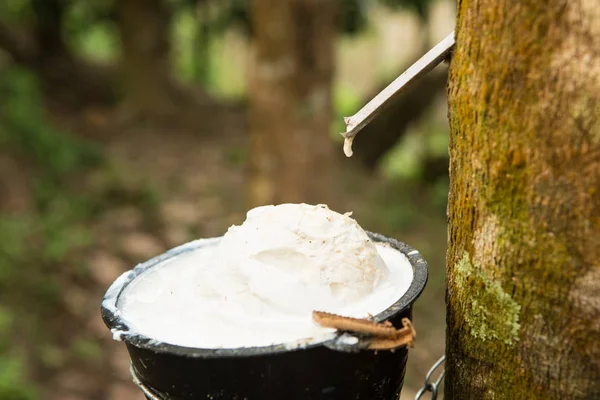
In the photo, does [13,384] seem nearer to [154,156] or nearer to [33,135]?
[33,135]

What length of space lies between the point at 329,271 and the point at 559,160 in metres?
0.50

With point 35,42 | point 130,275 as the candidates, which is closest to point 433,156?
point 35,42

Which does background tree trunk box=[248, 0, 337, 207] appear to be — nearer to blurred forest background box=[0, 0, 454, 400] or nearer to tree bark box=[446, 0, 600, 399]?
blurred forest background box=[0, 0, 454, 400]

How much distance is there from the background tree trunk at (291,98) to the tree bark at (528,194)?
11.6 feet

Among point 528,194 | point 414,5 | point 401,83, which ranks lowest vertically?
point 414,5

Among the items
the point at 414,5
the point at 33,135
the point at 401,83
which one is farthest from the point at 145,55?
the point at 401,83

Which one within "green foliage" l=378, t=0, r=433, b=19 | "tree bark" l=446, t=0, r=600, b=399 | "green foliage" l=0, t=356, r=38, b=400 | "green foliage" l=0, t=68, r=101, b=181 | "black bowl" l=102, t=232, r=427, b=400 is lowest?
"green foliage" l=0, t=356, r=38, b=400

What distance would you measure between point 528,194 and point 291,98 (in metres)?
3.72

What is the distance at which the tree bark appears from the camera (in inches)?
41.9

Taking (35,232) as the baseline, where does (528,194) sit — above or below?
above

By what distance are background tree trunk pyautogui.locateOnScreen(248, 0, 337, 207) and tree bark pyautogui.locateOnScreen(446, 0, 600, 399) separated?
11.6ft

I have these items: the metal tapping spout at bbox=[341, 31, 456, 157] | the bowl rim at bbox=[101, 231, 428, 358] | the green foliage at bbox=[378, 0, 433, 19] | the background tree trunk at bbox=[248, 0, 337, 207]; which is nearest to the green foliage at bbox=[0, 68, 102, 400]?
the background tree trunk at bbox=[248, 0, 337, 207]

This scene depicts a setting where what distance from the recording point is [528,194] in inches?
44.9

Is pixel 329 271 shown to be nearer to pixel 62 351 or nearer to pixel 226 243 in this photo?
pixel 226 243
